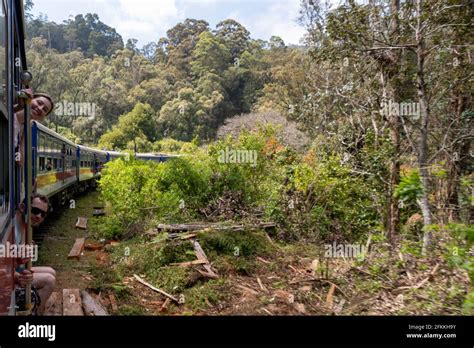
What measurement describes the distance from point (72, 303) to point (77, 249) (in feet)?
9.72

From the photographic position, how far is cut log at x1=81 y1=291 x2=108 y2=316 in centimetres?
425

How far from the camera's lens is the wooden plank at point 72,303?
4.04m

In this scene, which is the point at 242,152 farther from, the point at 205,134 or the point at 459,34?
the point at 205,134

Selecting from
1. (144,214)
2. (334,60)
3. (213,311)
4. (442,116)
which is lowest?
(213,311)

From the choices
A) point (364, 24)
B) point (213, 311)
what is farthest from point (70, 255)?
point (364, 24)

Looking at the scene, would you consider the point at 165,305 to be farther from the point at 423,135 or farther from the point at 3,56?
the point at 423,135

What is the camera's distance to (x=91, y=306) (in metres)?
4.42

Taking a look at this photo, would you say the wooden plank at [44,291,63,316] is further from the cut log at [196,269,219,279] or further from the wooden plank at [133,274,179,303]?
the cut log at [196,269,219,279]

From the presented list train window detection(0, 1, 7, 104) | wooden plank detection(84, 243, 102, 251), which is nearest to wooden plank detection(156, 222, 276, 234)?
wooden plank detection(84, 243, 102, 251)

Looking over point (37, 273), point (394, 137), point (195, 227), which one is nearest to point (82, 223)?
point (195, 227)

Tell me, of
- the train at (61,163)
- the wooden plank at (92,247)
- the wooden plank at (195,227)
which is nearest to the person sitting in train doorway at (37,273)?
the train at (61,163)

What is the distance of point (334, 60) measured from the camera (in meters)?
6.60

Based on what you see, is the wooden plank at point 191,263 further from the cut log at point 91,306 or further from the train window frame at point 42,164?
the train window frame at point 42,164
